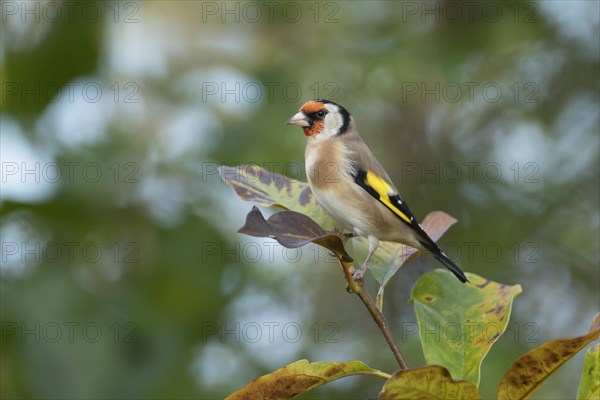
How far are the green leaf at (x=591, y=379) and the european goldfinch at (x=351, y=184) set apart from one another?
752 millimetres

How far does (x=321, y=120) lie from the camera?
3459 mm

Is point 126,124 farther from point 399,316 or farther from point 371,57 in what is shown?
point 399,316

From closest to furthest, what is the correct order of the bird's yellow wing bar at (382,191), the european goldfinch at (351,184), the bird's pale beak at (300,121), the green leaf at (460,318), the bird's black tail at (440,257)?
the green leaf at (460,318) → the bird's black tail at (440,257) → the european goldfinch at (351,184) → the bird's yellow wing bar at (382,191) → the bird's pale beak at (300,121)

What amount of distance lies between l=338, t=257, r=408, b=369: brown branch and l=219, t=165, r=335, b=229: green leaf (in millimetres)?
307

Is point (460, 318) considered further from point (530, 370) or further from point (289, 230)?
point (289, 230)

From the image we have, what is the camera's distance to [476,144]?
221 inches

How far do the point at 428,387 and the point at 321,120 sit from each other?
213 cm

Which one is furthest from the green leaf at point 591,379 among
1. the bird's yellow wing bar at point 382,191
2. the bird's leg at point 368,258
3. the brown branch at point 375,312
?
the bird's yellow wing bar at point 382,191

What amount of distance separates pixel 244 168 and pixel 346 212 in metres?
0.77

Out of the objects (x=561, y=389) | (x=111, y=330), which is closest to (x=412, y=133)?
(x=561, y=389)

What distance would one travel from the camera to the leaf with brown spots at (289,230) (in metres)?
1.57

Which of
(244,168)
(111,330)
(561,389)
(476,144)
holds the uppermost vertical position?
(244,168)

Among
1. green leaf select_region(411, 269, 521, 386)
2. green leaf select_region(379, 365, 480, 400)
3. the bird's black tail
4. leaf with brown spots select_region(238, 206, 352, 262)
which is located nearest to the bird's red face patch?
the bird's black tail

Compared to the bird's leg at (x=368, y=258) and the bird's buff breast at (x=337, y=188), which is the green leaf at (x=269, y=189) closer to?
the bird's leg at (x=368, y=258)
